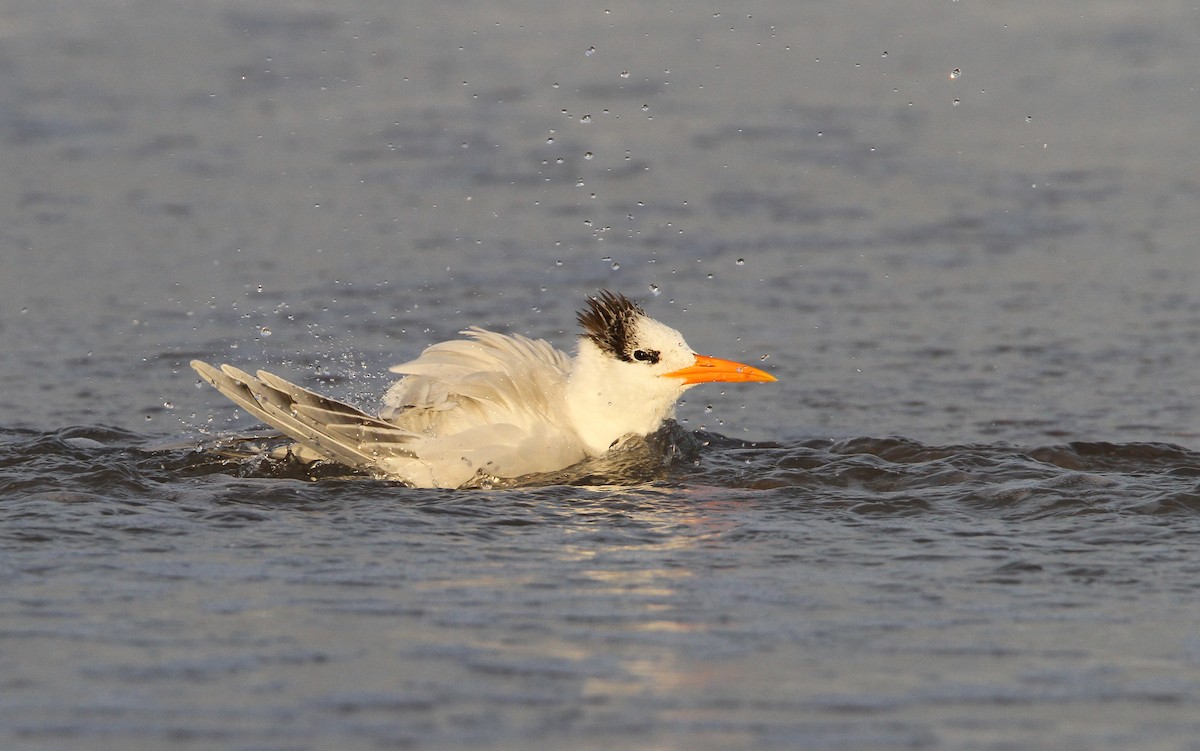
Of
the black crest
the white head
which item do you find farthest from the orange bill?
the black crest

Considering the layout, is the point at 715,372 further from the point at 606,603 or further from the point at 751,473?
the point at 606,603

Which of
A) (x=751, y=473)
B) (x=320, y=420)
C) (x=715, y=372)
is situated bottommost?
(x=751, y=473)

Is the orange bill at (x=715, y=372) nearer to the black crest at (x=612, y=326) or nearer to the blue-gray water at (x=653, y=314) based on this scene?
the black crest at (x=612, y=326)

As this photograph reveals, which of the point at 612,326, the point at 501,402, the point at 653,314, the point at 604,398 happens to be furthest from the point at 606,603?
the point at 653,314

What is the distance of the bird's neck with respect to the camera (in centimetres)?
922

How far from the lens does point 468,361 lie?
892 centimetres

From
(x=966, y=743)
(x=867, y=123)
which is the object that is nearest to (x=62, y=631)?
(x=966, y=743)

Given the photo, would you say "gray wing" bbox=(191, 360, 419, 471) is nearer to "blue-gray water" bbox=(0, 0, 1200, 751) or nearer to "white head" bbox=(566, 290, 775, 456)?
"blue-gray water" bbox=(0, 0, 1200, 751)

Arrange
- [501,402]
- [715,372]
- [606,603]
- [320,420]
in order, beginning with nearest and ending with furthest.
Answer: [606,603]
[320,420]
[501,402]
[715,372]

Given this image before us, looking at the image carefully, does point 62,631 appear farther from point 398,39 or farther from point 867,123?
point 398,39

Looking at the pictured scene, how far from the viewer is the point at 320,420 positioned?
8.52 m

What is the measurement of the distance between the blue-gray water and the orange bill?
0.40 m

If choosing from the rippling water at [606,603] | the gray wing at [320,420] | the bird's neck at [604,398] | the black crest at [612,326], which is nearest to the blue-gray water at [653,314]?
the rippling water at [606,603]

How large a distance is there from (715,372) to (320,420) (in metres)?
2.02
